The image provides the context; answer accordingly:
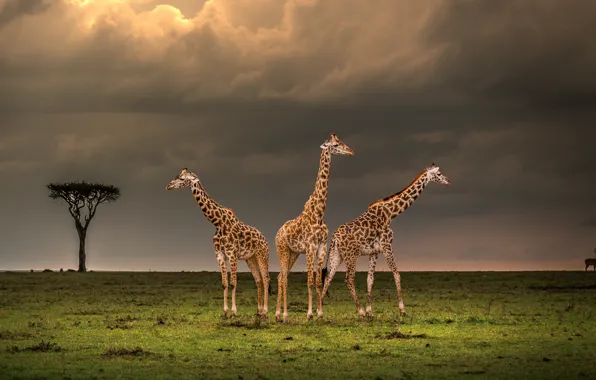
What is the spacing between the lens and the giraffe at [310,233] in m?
25.2

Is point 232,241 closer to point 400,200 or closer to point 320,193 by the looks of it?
point 320,193

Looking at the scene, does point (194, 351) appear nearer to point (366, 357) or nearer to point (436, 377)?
point (366, 357)

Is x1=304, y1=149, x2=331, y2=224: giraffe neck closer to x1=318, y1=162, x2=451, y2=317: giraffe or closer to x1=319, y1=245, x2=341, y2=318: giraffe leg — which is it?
x1=318, y1=162, x2=451, y2=317: giraffe

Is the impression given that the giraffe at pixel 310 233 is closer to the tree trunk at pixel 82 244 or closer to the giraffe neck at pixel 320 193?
the giraffe neck at pixel 320 193

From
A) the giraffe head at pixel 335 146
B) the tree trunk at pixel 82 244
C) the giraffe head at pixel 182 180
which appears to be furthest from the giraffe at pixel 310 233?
the tree trunk at pixel 82 244

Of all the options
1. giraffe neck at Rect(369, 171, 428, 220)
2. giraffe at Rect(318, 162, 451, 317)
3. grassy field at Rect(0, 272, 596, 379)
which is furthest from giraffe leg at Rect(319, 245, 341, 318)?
giraffe neck at Rect(369, 171, 428, 220)

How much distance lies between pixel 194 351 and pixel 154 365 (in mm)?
2157

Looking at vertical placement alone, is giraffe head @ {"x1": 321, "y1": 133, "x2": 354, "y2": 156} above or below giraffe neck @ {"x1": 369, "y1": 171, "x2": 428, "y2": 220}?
above

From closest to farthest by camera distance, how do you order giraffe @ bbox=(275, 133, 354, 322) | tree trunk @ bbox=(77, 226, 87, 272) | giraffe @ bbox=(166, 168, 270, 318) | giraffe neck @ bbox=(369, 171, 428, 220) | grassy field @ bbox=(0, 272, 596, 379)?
1. grassy field @ bbox=(0, 272, 596, 379)
2. giraffe @ bbox=(275, 133, 354, 322)
3. giraffe @ bbox=(166, 168, 270, 318)
4. giraffe neck @ bbox=(369, 171, 428, 220)
5. tree trunk @ bbox=(77, 226, 87, 272)

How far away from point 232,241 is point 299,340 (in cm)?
564

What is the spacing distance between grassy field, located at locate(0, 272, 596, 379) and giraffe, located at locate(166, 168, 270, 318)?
5.23ft

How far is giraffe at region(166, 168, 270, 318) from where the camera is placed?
86.5ft

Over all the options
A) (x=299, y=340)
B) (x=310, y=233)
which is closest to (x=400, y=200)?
(x=310, y=233)

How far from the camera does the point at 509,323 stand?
26516 millimetres
